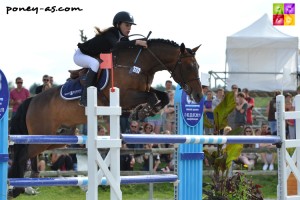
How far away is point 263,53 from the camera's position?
18.2 m

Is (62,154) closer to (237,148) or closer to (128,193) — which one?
(128,193)

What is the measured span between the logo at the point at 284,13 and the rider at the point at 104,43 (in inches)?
379

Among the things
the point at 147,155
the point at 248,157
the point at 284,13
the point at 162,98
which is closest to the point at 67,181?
the point at 162,98

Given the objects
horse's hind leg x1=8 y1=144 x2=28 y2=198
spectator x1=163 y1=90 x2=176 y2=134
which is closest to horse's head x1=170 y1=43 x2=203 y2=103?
horse's hind leg x1=8 y1=144 x2=28 y2=198

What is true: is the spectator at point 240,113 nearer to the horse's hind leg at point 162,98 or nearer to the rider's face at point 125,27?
the horse's hind leg at point 162,98

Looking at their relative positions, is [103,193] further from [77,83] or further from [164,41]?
[164,41]

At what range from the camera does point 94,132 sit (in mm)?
5004

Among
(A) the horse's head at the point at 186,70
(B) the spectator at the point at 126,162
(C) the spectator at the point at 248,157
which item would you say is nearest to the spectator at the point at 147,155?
(B) the spectator at the point at 126,162

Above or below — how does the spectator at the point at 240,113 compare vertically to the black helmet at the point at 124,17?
below

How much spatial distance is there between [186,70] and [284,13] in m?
10.0

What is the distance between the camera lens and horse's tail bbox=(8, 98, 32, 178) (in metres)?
7.16

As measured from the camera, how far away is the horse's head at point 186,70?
7.23 meters

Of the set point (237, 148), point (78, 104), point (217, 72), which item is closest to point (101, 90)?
point (78, 104)

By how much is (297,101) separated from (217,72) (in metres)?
10.9
